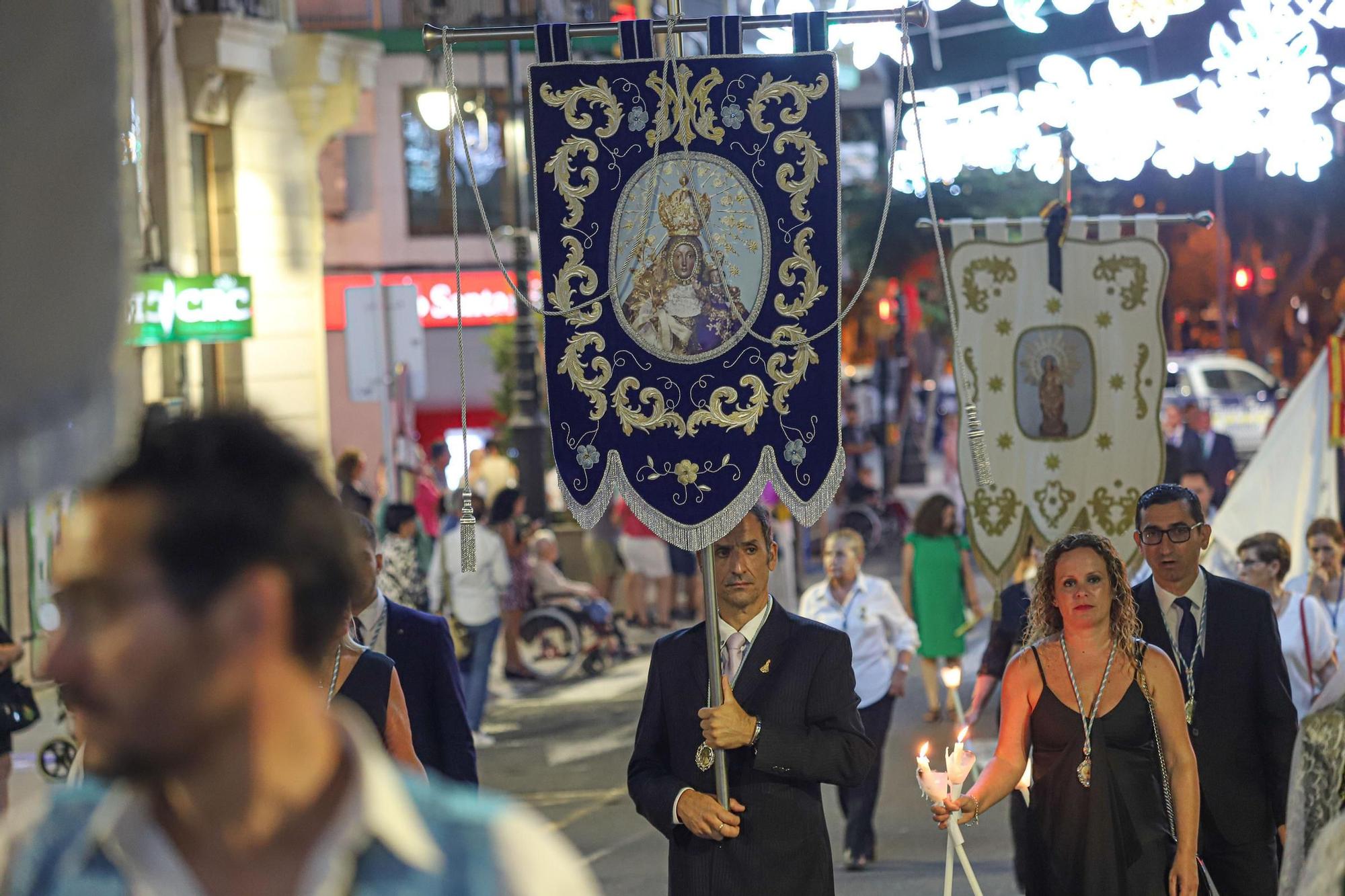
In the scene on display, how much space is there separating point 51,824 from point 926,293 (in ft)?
120

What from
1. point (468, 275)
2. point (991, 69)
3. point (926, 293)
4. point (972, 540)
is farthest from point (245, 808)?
point (926, 293)

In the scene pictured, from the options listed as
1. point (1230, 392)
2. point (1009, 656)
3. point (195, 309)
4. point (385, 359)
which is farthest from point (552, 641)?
point (1230, 392)

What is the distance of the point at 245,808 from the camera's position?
6.41 feet

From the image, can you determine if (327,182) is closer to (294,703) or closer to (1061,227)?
(1061,227)

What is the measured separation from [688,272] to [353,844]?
3.77 meters

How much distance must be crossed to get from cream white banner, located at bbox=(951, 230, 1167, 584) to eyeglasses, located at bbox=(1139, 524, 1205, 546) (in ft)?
10.1

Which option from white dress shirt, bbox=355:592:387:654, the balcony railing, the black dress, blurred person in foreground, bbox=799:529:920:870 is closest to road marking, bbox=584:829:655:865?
blurred person in foreground, bbox=799:529:920:870

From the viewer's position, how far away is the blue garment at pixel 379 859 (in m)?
1.94

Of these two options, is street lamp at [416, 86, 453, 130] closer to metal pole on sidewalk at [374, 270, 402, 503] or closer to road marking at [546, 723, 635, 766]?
metal pole on sidewalk at [374, 270, 402, 503]

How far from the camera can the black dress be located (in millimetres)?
5434

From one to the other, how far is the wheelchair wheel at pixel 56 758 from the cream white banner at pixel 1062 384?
220 inches

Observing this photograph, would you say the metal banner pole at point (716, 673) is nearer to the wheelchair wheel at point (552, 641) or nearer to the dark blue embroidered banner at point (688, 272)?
the dark blue embroidered banner at point (688, 272)

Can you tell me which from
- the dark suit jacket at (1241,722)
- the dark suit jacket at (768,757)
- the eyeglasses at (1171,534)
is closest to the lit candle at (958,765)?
the dark suit jacket at (768,757)

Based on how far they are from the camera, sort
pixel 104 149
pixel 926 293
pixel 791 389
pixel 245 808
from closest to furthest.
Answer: pixel 104 149, pixel 245 808, pixel 791 389, pixel 926 293
